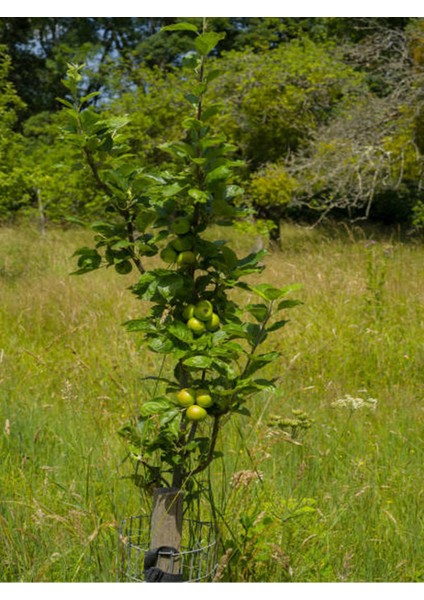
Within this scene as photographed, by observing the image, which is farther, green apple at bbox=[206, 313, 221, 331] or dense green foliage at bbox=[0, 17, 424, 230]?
dense green foliage at bbox=[0, 17, 424, 230]

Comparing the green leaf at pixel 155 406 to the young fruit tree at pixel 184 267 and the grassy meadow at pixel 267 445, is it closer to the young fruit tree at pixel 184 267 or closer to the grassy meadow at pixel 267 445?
the young fruit tree at pixel 184 267

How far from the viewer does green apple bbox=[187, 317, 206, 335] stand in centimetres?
145

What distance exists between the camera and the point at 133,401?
12.1 ft

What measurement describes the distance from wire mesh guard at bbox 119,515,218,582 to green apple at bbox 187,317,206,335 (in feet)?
1.59

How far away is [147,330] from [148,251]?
208 mm

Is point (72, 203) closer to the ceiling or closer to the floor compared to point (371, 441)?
closer to the floor

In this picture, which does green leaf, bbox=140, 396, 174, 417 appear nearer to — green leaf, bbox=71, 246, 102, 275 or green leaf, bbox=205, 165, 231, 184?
green leaf, bbox=71, 246, 102, 275

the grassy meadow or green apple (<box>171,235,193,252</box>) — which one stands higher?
green apple (<box>171,235,193,252</box>)

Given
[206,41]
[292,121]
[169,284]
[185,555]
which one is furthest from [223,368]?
[292,121]

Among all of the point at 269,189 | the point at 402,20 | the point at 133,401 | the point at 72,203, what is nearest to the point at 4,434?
the point at 133,401

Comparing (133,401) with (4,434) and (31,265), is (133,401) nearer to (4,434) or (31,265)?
(4,434)

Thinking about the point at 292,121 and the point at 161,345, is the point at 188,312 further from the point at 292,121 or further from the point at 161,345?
the point at 292,121

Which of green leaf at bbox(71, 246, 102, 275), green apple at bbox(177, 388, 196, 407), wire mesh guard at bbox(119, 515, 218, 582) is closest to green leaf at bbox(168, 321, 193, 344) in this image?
green apple at bbox(177, 388, 196, 407)

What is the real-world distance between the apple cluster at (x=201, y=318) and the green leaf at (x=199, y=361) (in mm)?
72
